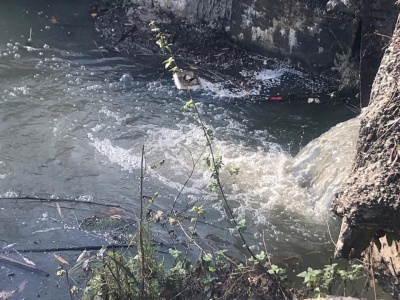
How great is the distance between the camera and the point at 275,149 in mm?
7539

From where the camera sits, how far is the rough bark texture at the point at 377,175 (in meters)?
3.49

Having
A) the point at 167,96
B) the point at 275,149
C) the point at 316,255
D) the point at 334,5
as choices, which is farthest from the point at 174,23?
the point at 316,255

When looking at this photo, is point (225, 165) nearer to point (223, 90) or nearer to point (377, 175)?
point (223, 90)

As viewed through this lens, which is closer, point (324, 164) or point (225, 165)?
point (324, 164)

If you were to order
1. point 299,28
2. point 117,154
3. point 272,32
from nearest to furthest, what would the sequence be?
point 117,154, point 299,28, point 272,32

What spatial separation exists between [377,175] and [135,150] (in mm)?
4222

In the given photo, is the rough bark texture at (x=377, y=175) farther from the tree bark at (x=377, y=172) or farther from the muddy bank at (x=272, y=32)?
the muddy bank at (x=272, y=32)

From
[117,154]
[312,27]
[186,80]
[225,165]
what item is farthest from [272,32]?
[117,154]

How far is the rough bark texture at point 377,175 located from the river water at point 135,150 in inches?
Answer: 73.3

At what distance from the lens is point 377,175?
3588 millimetres

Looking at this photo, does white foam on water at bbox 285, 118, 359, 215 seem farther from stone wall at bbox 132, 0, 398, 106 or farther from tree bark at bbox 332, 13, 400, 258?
tree bark at bbox 332, 13, 400, 258

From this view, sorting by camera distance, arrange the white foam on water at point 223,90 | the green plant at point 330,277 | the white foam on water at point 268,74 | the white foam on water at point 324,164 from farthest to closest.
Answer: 1. the white foam on water at point 268,74
2. the white foam on water at point 223,90
3. the white foam on water at point 324,164
4. the green plant at point 330,277

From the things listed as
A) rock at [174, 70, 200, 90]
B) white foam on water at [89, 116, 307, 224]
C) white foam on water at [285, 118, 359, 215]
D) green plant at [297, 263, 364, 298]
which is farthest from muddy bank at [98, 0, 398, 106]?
green plant at [297, 263, 364, 298]

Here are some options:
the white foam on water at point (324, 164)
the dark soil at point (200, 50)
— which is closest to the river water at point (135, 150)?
the white foam on water at point (324, 164)
